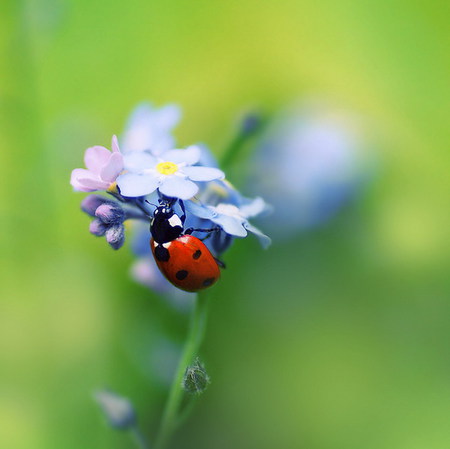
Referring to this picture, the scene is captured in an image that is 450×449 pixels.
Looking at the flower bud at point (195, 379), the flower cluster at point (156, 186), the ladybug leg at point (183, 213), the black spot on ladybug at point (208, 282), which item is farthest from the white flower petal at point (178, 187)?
the flower bud at point (195, 379)

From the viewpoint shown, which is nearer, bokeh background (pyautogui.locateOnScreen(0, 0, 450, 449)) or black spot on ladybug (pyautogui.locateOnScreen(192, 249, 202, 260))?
black spot on ladybug (pyautogui.locateOnScreen(192, 249, 202, 260))

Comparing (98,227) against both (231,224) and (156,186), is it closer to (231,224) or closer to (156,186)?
(156,186)

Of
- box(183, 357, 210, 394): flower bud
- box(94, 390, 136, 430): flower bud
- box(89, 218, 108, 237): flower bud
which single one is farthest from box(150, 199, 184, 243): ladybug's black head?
box(94, 390, 136, 430): flower bud

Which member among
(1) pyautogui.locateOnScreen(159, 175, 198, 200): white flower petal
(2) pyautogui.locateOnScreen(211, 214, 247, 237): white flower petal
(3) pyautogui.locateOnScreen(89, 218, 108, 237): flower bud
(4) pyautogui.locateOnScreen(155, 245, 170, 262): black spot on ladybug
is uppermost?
(1) pyautogui.locateOnScreen(159, 175, 198, 200): white flower petal

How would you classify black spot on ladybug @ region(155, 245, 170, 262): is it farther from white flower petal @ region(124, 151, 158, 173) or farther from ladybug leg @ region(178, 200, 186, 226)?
white flower petal @ region(124, 151, 158, 173)

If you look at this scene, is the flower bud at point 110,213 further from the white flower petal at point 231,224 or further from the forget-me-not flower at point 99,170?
the white flower petal at point 231,224
